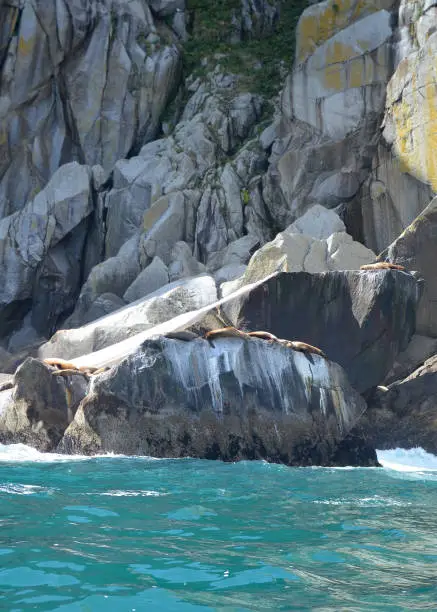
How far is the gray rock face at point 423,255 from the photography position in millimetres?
22547

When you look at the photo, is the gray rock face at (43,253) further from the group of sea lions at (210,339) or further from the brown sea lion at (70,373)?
the brown sea lion at (70,373)

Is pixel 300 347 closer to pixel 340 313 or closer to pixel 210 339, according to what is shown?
pixel 210 339

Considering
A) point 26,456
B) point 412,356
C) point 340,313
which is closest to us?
point 26,456

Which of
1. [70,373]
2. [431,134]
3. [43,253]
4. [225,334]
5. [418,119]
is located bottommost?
[70,373]

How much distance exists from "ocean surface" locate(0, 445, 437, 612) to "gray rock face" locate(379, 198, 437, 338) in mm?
8994

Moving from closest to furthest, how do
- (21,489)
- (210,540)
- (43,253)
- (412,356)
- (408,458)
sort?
(210,540) → (21,489) → (408,458) → (412,356) → (43,253)

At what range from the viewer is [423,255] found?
2267 centimetres

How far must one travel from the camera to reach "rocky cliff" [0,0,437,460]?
22750 millimetres

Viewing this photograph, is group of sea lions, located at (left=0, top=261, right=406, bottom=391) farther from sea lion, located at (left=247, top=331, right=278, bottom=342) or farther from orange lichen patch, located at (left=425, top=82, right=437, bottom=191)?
orange lichen patch, located at (left=425, top=82, right=437, bottom=191)

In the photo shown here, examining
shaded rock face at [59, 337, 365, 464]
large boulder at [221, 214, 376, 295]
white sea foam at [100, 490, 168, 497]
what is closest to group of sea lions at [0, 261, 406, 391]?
shaded rock face at [59, 337, 365, 464]

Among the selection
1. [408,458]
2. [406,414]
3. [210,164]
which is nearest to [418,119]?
[210,164]

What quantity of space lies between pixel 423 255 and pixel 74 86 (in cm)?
2059

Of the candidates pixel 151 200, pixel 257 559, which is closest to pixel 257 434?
pixel 257 559

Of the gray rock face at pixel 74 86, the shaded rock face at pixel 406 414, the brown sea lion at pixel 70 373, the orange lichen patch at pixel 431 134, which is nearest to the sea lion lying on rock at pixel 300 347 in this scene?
the shaded rock face at pixel 406 414
